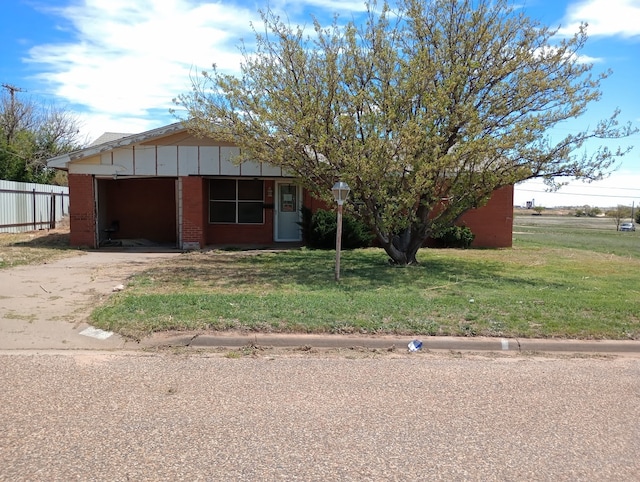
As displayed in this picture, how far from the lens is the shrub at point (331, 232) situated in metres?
16.5

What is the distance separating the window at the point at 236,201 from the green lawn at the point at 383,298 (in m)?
4.76

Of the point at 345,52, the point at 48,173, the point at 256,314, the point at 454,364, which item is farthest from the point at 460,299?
the point at 48,173

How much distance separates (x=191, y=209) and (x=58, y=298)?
8327mm

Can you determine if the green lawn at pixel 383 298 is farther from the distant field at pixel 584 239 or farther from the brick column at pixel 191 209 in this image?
the distant field at pixel 584 239

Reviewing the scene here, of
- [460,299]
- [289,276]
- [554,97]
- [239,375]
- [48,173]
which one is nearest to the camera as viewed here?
[239,375]

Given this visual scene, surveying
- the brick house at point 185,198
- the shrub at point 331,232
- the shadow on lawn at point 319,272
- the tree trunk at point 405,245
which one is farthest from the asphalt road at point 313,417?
the shrub at point 331,232

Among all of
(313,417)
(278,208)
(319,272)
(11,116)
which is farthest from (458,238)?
(11,116)

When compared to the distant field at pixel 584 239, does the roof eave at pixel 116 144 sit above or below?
above

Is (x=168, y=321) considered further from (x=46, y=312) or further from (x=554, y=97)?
(x=554, y=97)

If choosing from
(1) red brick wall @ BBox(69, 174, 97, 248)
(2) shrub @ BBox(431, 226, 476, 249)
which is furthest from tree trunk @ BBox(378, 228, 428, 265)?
(1) red brick wall @ BBox(69, 174, 97, 248)

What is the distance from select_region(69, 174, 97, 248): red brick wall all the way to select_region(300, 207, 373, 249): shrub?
691 centimetres

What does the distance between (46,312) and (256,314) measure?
3.14 metres

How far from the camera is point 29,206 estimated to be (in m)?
23.0

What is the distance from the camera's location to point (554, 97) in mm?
11656
